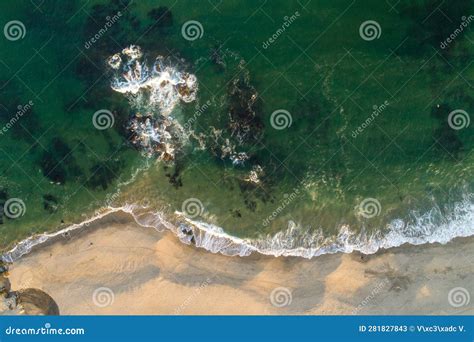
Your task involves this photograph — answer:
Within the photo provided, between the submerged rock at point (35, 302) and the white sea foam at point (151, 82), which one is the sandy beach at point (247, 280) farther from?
the white sea foam at point (151, 82)

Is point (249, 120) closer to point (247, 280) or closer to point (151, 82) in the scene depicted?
point (151, 82)

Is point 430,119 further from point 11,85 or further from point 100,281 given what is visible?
point 11,85

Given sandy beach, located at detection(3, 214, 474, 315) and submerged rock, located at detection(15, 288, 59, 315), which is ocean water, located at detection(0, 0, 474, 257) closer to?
sandy beach, located at detection(3, 214, 474, 315)

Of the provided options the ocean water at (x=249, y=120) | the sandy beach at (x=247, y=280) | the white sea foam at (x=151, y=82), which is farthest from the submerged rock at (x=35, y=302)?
the white sea foam at (x=151, y=82)

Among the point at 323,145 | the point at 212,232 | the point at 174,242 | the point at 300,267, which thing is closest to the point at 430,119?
the point at 323,145

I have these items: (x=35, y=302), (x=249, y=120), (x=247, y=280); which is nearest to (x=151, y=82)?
(x=249, y=120)
